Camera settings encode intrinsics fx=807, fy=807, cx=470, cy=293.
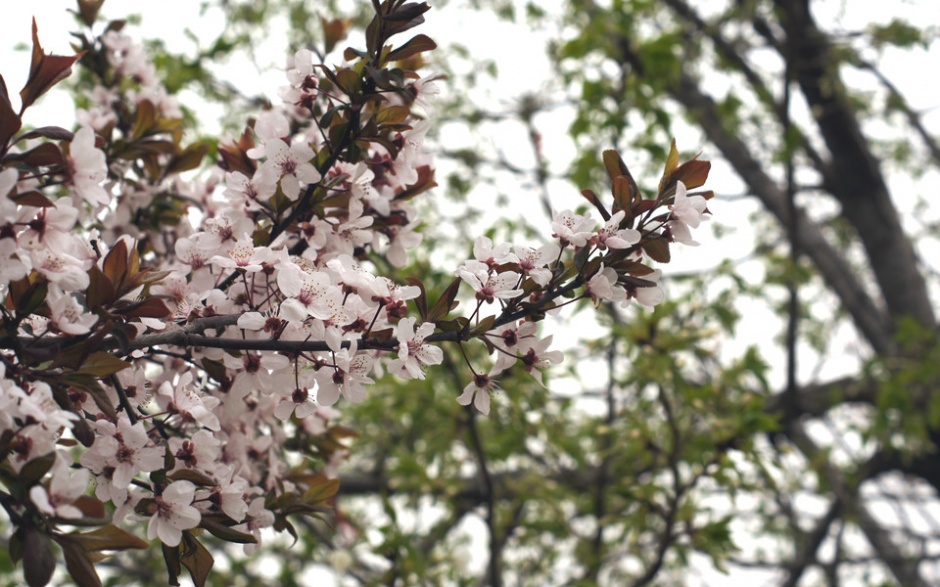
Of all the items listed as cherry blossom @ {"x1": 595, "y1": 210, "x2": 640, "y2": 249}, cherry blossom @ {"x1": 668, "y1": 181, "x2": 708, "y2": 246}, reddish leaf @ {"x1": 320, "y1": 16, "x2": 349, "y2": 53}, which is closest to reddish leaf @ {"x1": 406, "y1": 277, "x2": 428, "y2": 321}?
cherry blossom @ {"x1": 595, "y1": 210, "x2": 640, "y2": 249}

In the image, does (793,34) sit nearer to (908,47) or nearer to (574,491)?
(908,47)

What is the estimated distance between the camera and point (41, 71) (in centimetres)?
118

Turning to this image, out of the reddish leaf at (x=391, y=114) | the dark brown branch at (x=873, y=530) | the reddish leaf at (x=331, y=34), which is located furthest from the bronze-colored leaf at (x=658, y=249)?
the dark brown branch at (x=873, y=530)

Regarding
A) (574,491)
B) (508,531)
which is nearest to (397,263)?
(508,531)

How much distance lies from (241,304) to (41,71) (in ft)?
1.52

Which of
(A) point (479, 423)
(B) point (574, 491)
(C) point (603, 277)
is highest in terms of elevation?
(A) point (479, 423)

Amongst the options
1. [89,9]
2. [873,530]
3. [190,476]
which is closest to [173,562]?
[190,476]

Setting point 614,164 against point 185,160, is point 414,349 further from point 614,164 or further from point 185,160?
point 185,160

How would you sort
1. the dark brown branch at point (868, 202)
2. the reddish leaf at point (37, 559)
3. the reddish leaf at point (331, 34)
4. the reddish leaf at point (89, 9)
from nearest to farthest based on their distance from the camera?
1. the reddish leaf at point (37, 559)
2. the reddish leaf at point (331, 34)
3. the reddish leaf at point (89, 9)
4. the dark brown branch at point (868, 202)

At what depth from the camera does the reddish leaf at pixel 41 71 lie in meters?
1.18

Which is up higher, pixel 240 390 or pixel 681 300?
pixel 681 300

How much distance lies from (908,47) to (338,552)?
158 inches

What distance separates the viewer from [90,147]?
1245 millimetres

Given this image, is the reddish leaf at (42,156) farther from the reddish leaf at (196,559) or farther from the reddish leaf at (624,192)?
the reddish leaf at (624,192)
